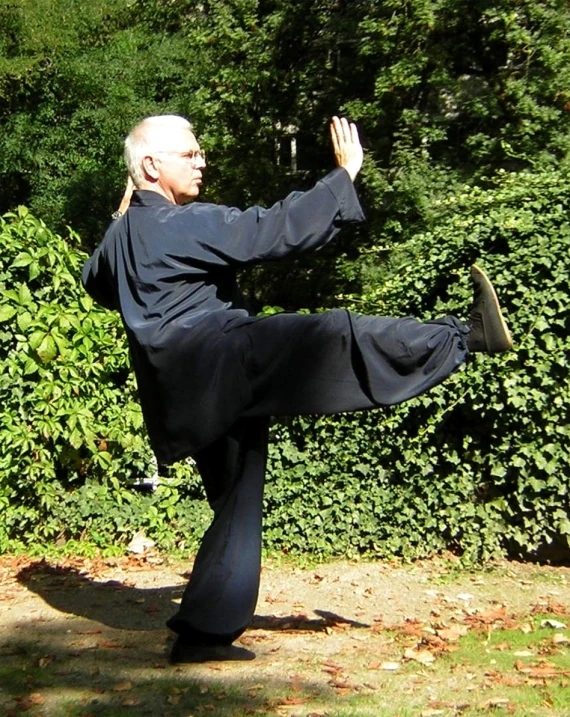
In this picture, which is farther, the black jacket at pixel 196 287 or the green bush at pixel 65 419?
the green bush at pixel 65 419

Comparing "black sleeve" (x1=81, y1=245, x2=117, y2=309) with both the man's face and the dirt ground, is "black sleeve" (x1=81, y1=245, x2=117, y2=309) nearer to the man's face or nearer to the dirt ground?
the man's face

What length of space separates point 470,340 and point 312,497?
3.11m

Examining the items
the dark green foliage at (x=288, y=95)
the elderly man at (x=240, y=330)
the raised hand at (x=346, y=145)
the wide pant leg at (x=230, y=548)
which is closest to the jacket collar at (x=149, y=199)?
the elderly man at (x=240, y=330)

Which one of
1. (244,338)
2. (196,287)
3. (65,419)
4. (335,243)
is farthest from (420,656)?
(335,243)

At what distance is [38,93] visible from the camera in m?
A: 18.5

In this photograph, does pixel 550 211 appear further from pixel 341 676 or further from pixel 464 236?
pixel 341 676

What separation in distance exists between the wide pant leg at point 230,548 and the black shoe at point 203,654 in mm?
37

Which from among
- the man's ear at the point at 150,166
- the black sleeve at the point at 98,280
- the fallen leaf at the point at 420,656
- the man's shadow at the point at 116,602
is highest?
the man's ear at the point at 150,166

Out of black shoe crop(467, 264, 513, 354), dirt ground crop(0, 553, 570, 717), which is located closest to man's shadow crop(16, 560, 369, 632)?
dirt ground crop(0, 553, 570, 717)

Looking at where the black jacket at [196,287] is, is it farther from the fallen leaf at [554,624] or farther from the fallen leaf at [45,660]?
the fallen leaf at [554,624]

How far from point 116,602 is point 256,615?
82cm

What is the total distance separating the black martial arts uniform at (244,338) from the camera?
3648 mm

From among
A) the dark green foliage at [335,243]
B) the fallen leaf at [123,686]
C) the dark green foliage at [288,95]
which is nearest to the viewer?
the fallen leaf at [123,686]

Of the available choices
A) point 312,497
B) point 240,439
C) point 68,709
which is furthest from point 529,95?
point 68,709
